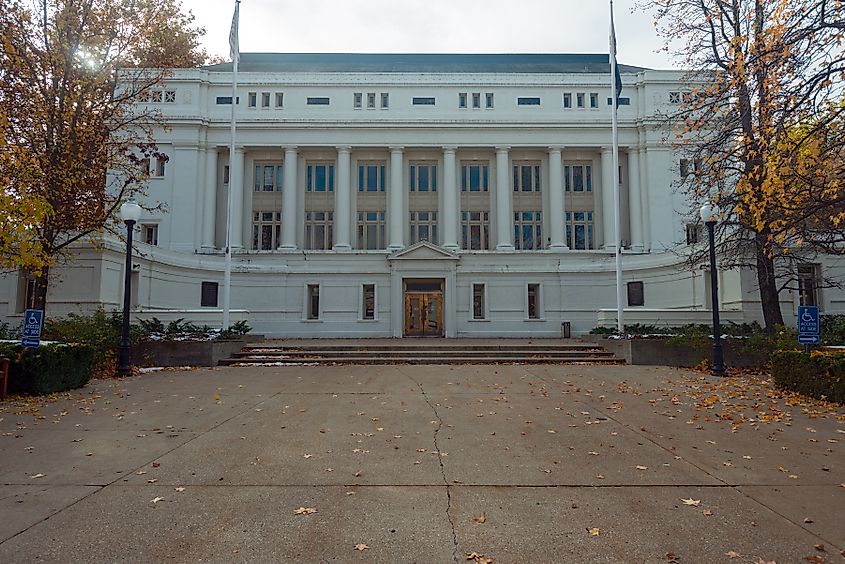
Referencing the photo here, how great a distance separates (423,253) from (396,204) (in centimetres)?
536

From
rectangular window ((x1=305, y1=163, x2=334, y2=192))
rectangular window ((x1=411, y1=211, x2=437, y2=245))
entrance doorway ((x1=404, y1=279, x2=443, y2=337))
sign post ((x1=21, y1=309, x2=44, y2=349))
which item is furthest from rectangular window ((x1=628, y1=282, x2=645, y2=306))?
sign post ((x1=21, y1=309, x2=44, y2=349))

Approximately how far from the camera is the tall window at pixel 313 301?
3675cm

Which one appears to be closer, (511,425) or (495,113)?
(511,425)

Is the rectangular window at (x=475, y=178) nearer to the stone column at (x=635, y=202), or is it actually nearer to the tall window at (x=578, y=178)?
the tall window at (x=578, y=178)

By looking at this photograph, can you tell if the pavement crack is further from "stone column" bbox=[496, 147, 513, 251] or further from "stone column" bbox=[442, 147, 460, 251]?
"stone column" bbox=[496, 147, 513, 251]

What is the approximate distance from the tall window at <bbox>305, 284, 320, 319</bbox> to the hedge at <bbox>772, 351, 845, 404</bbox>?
28200mm

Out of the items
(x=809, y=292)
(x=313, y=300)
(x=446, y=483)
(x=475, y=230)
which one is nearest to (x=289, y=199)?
(x=313, y=300)

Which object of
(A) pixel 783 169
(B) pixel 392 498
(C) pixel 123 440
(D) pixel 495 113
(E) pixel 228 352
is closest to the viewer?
(B) pixel 392 498

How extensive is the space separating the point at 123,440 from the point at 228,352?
1360cm

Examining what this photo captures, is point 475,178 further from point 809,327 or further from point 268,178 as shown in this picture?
point 809,327

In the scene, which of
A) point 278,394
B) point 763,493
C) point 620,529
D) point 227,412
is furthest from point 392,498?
point 278,394

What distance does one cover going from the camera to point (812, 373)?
11461mm

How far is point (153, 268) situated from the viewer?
97.7 ft

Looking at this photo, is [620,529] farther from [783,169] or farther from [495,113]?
[495,113]
